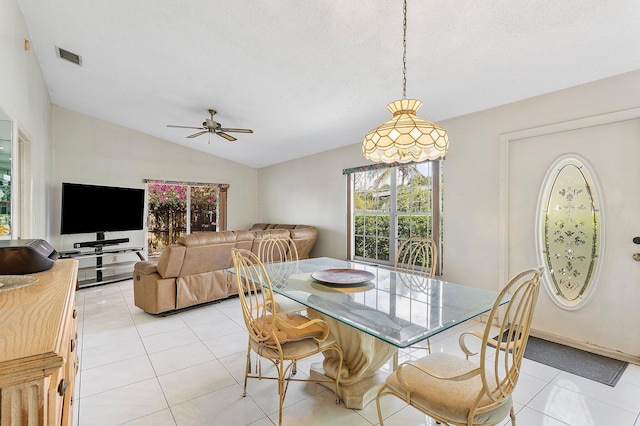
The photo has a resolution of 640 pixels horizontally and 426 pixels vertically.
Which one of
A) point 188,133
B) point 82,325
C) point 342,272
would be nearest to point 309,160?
point 188,133

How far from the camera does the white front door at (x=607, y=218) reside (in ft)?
8.14

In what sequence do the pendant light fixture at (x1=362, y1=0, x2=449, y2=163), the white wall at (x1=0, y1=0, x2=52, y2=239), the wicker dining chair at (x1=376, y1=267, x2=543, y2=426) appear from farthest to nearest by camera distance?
the white wall at (x1=0, y1=0, x2=52, y2=239)
the pendant light fixture at (x1=362, y1=0, x2=449, y2=163)
the wicker dining chair at (x1=376, y1=267, x2=543, y2=426)

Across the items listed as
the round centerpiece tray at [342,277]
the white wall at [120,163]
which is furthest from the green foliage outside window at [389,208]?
the white wall at [120,163]

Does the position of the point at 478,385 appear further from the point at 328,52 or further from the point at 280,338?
the point at 328,52

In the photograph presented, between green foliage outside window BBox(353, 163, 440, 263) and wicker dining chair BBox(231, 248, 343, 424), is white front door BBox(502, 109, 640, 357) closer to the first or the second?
green foliage outside window BBox(353, 163, 440, 263)

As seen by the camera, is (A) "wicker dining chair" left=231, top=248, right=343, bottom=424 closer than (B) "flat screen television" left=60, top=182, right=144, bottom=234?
Yes

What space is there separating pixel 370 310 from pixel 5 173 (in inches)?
126

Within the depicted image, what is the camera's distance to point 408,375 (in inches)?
58.1

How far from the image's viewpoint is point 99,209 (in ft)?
17.3

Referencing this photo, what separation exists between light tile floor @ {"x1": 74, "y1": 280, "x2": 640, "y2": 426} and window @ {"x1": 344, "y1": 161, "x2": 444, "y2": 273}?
1504 millimetres

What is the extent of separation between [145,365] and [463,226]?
11.2 ft

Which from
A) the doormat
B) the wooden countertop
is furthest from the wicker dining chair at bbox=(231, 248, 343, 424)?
the doormat

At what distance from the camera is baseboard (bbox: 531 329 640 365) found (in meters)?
2.49

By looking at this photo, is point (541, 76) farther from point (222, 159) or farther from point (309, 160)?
point (222, 159)
